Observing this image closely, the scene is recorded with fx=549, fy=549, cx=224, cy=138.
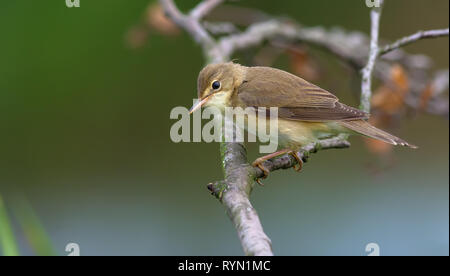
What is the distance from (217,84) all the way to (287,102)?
0.39m

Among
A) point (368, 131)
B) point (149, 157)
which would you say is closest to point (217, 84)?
point (368, 131)

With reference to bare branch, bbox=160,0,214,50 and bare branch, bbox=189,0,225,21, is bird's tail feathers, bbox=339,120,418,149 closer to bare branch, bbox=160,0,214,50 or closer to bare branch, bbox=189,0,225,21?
bare branch, bbox=160,0,214,50

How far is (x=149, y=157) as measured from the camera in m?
5.15

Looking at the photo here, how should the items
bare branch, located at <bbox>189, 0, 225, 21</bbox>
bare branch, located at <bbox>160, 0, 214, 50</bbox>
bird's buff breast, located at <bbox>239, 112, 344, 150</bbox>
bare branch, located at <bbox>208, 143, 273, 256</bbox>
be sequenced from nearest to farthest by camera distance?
bare branch, located at <bbox>208, 143, 273, 256</bbox>, bird's buff breast, located at <bbox>239, 112, 344, 150</bbox>, bare branch, located at <bbox>160, 0, 214, 50</bbox>, bare branch, located at <bbox>189, 0, 225, 21</bbox>

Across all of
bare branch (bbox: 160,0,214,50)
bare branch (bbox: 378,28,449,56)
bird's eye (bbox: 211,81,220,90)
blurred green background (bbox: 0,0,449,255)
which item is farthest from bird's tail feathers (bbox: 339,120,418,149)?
blurred green background (bbox: 0,0,449,255)

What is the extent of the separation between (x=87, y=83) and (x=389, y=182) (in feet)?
9.65

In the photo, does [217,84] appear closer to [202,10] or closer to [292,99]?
[292,99]

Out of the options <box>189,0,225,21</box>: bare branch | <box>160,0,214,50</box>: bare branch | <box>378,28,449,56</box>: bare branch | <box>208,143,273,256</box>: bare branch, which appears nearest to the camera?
<box>208,143,273,256</box>: bare branch

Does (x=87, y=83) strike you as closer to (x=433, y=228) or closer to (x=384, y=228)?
(x=384, y=228)

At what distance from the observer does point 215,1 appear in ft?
12.8

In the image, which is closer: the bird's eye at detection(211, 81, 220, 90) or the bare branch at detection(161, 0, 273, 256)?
the bare branch at detection(161, 0, 273, 256)

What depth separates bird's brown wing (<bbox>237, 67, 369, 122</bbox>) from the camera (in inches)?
111

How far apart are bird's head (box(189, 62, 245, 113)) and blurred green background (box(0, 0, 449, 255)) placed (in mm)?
1851

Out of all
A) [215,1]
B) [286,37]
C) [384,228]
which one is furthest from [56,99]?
[384,228]
